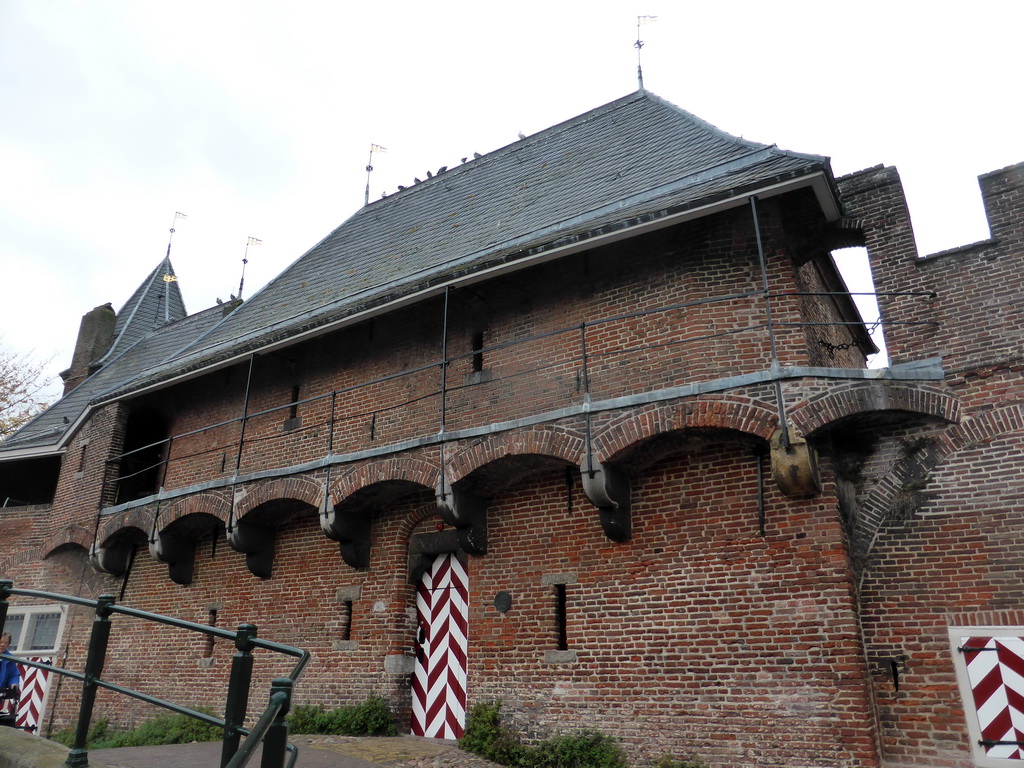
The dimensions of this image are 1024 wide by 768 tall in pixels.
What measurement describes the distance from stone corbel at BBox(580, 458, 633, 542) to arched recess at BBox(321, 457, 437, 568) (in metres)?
2.11

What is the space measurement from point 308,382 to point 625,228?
20.0 ft

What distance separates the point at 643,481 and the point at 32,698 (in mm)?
11871

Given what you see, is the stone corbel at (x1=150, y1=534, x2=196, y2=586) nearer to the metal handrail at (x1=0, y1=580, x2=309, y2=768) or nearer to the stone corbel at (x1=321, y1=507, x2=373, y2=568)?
the stone corbel at (x1=321, y1=507, x2=373, y2=568)

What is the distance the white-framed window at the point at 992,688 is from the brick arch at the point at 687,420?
259 centimetres

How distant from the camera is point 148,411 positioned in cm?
1503

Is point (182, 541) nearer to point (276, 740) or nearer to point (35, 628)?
point (35, 628)

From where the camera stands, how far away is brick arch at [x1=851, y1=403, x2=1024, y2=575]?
7551 millimetres

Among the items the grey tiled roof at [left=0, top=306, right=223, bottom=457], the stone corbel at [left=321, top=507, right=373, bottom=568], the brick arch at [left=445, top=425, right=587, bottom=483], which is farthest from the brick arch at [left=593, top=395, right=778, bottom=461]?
the grey tiled roof at [left=0, top=306, right=223, bottom=457]

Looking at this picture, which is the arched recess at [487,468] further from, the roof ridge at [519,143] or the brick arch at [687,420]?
the roof ridge at [519,143]

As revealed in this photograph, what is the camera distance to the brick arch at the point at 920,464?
7.55m

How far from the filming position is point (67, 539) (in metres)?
14.0

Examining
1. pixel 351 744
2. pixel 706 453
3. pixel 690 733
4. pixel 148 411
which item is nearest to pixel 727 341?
pixel 706 453

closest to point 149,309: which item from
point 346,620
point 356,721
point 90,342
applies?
point 90,342

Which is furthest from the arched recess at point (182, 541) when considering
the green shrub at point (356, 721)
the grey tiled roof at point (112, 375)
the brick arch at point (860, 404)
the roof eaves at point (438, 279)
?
the brick arch at point (860, 404)
